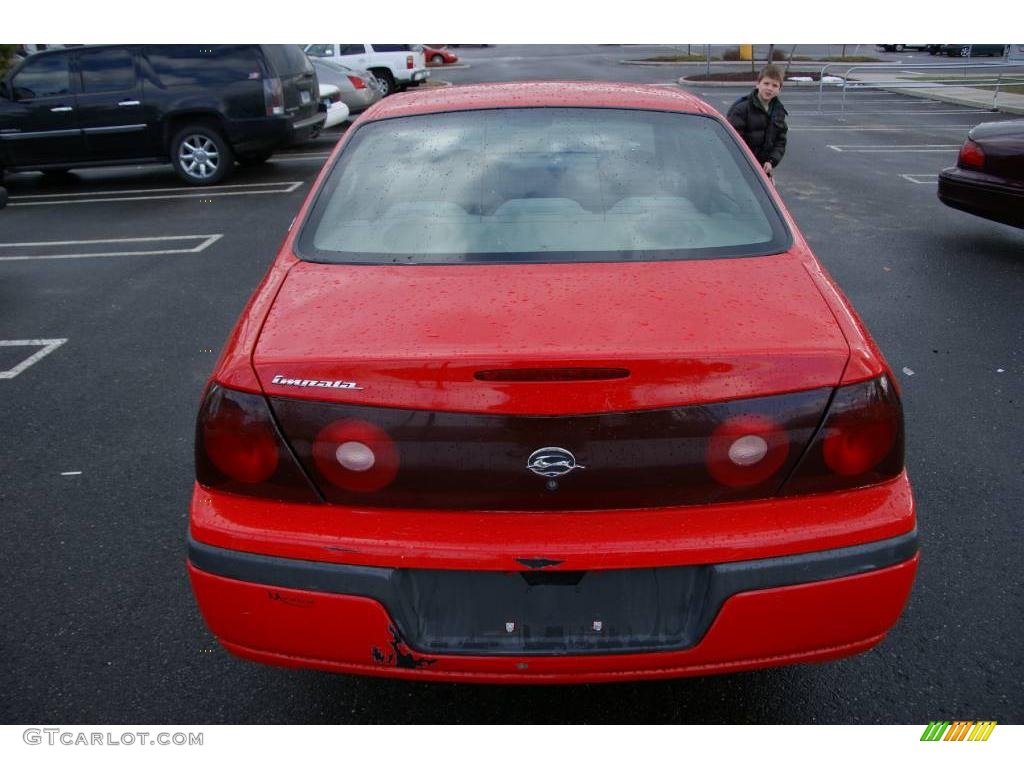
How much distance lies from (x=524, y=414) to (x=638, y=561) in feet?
1.33

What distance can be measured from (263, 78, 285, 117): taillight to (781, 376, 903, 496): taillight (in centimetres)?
1060

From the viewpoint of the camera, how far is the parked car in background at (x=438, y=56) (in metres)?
37.8

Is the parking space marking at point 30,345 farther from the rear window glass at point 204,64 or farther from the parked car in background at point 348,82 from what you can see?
the parked car in background at point 348,82

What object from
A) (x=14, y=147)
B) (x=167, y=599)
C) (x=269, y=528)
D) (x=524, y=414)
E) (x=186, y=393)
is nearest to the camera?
(x=524, y=414)

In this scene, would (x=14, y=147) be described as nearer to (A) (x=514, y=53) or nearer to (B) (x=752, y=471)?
(B) (x=752, y=471)

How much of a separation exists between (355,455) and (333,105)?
533 inches

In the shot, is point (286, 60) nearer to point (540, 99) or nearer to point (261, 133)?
point (261, 133)

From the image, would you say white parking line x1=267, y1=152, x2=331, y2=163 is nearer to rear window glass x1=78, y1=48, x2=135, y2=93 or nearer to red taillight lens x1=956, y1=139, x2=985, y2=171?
rear window glass x1=78, y1=48, x2=135, y2=93

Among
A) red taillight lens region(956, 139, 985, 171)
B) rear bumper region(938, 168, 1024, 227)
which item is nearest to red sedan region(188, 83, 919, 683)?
rear bumper region(938, 168, 1024, 227)

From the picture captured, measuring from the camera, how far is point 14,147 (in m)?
11.3

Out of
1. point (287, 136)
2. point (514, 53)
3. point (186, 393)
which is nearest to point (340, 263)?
point (186, 393)

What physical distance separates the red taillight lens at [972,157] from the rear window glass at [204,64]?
8.30m

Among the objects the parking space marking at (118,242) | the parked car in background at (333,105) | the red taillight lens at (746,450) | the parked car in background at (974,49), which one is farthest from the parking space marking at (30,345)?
the parked car in background at (974,49)

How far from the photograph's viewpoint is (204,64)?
36.4 feet
